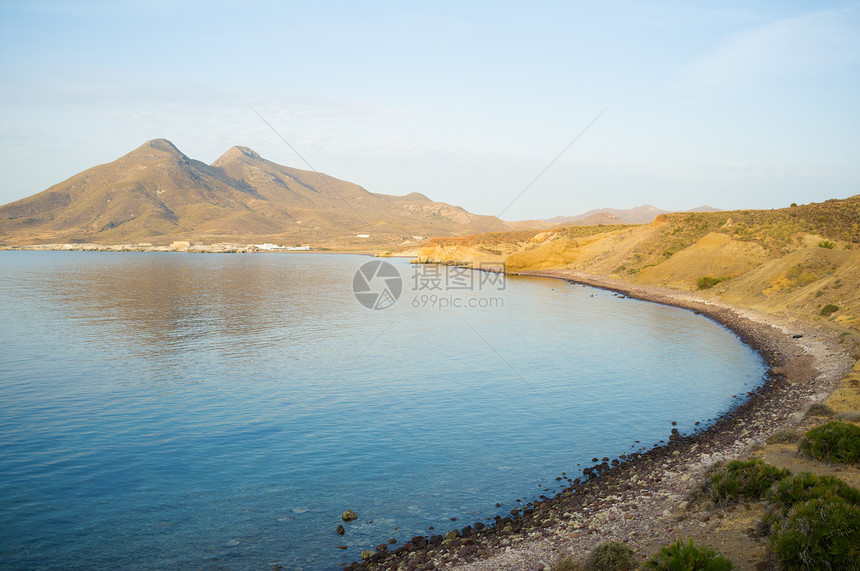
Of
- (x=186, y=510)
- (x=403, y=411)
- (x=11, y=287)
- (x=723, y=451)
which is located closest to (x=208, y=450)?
(x=186, y=510)

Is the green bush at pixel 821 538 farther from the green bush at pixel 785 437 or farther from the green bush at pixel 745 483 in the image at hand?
the green bush at pixel 785 437

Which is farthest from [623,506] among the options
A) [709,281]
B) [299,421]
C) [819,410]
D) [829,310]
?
[709,281]

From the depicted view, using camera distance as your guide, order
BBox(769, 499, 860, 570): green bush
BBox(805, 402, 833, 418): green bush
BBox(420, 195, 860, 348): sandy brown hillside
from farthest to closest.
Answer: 1. BBox(420, 195, 860, 348): sandy brown hillside
2. BBox(805, 402, 833, 418): green bush
3. BBox(769, 499, 860, 570): green bush

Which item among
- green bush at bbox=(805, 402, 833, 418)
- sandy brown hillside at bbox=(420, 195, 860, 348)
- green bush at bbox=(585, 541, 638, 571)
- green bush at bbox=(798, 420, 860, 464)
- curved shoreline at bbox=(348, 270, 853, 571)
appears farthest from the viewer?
sandy brown hillside at bbox=(420, 195, 860, 348)

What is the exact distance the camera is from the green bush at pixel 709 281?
185 feet

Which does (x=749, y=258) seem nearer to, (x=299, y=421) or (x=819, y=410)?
(x=819, y=410)

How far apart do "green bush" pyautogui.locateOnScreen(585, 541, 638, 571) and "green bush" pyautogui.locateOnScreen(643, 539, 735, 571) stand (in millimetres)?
791

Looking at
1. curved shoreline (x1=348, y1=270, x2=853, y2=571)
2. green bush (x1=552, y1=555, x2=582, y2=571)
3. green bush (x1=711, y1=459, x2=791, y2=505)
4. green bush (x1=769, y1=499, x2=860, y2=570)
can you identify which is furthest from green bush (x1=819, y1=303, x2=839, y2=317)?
green bush (x1=552, y1=555, x2=582, y2=571)

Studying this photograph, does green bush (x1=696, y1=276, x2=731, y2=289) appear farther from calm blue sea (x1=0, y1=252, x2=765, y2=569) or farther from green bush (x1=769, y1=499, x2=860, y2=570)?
green bush (x1=769, y1=499, x2=860, y2=570)

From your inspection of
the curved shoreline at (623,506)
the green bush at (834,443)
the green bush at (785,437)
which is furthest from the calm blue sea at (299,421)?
the green bush at (834,443)

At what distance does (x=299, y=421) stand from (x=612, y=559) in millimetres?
12689

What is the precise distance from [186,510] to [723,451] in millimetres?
13984

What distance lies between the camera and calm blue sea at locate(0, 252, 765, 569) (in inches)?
458

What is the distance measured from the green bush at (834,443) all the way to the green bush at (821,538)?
417 centimetres
